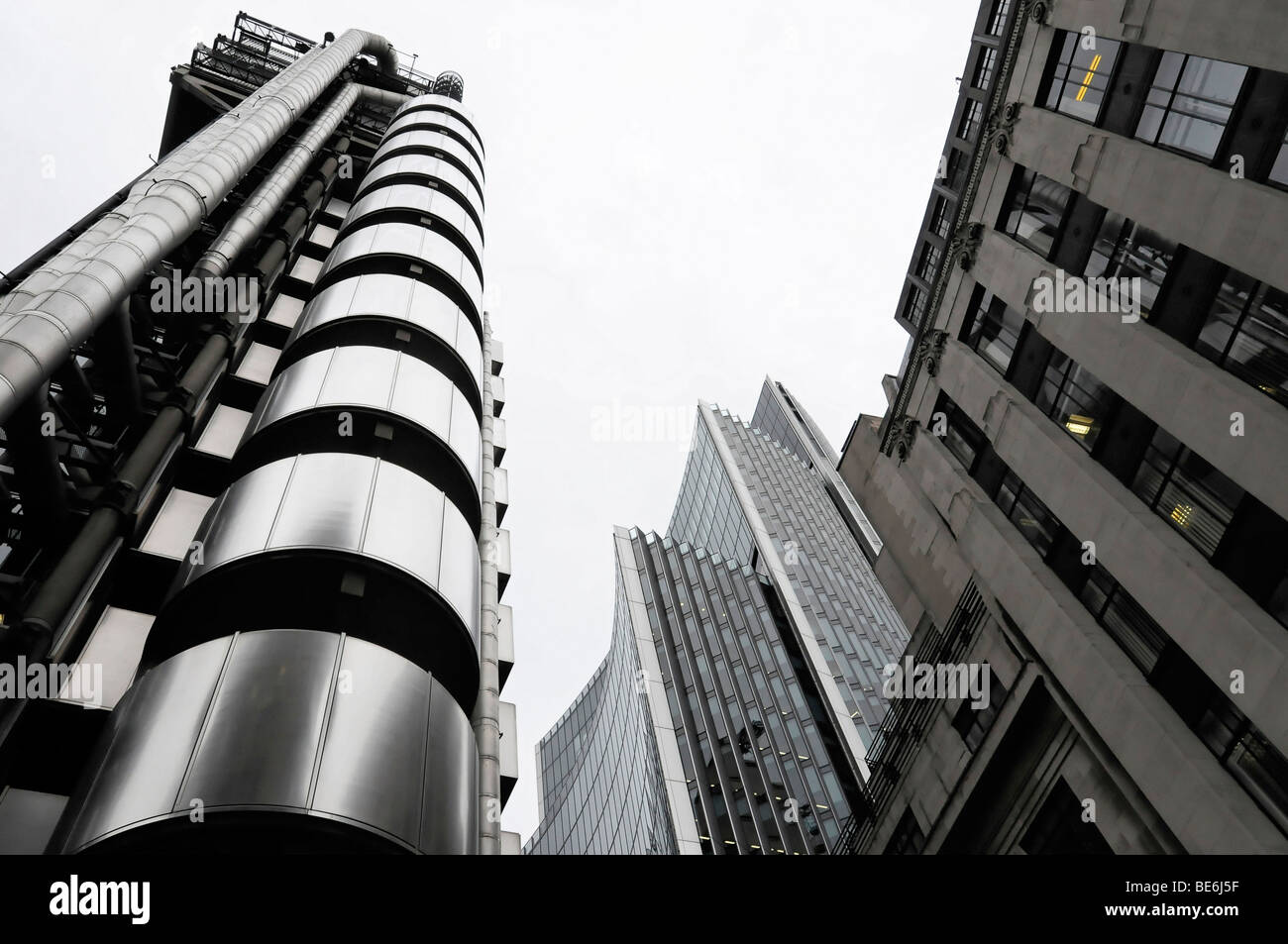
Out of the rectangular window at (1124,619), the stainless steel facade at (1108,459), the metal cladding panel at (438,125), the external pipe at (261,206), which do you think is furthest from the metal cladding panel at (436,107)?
the rectangular window at (1124,619)

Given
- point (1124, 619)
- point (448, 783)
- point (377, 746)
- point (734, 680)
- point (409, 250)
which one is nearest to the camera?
point (377, 746)

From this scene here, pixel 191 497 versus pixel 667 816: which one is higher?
pixel 191 497

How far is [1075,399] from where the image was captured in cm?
1861

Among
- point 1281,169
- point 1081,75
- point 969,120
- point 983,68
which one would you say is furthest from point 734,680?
point 1281,169

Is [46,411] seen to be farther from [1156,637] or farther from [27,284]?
[1156,637]

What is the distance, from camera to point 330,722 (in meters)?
9.48

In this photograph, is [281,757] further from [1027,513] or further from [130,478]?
[1027,513]

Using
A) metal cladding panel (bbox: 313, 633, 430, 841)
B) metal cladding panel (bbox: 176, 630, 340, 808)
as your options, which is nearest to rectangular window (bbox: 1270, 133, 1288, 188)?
metal cladding panel (bbox: 313, 633, 430, 841)

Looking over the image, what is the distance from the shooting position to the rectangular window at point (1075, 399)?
17.8m

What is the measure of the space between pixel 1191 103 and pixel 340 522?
17.3 metres
